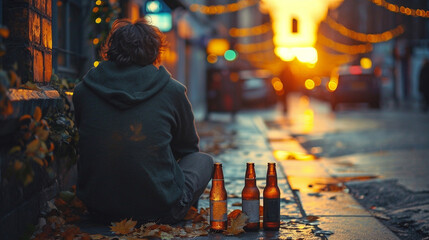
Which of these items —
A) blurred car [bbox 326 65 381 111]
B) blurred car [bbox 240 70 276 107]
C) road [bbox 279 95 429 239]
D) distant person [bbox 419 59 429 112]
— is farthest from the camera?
blurred car [bbox 240 70 276 107]

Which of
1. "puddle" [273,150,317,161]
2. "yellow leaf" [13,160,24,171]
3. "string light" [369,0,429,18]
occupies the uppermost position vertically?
"string light" [369,0,429,18]

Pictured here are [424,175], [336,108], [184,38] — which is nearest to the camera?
[424,175]

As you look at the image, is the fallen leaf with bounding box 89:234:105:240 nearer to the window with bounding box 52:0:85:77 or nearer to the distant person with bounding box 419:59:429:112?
the window with bounding box 52:0:85:77

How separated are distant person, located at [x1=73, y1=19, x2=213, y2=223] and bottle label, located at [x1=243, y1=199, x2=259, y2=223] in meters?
0.40

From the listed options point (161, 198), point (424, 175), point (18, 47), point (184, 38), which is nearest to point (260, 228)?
point (161, 198)

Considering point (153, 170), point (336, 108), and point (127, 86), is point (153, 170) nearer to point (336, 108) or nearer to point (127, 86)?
point (127, 86)

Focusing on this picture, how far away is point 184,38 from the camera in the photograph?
26766 millimetres

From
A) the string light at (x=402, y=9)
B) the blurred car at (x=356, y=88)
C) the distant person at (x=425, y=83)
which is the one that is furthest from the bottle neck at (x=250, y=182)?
the blurred car at (x=356, y=88)

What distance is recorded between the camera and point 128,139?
12.2ft

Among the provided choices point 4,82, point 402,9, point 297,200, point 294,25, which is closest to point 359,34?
point 294,25

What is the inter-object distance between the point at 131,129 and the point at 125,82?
0.94ft

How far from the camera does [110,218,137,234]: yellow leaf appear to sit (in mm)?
3768

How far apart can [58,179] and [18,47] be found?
1.10 m

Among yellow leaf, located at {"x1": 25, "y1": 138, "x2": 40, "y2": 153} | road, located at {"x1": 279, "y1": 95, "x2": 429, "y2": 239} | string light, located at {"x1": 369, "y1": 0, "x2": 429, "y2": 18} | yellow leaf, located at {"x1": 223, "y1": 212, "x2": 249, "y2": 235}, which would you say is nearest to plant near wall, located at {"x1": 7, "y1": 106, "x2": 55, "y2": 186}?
yellow leaf, located at {"x1": 25, "y1": 138, "x2": 40, "y2": 153}
